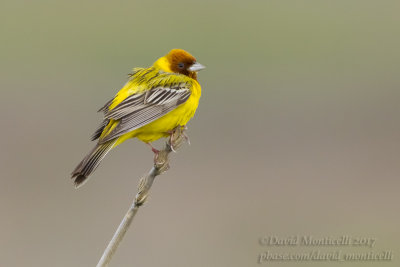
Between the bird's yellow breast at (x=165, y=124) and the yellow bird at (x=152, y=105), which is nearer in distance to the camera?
the yellow bird at (x=152, y=105)

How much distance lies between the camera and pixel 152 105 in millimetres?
8094

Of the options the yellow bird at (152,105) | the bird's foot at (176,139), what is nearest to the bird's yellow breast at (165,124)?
the yellow bird at (152,105)

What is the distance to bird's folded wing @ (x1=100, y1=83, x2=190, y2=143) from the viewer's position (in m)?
7.70

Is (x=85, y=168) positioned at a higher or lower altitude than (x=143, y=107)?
lower

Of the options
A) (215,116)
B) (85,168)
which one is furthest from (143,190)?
(215,116)

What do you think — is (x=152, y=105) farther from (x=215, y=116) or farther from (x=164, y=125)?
(x=215, y=116)

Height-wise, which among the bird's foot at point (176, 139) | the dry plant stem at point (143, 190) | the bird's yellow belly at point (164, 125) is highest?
the bird's yellow belly at point (164, 125)

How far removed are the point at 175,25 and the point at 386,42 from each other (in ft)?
19.6

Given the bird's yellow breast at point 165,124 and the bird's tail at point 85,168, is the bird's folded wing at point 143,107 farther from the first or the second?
the bird's tail at point 85,168

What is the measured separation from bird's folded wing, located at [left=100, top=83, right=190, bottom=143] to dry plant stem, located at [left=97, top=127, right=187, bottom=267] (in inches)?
23.7

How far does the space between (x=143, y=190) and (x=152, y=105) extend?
2514 mm

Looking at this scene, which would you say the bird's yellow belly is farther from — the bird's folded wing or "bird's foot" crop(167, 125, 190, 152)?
"bird's foot" crop(167, 125, 190, 152)

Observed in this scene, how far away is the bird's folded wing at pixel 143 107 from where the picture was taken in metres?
7.70

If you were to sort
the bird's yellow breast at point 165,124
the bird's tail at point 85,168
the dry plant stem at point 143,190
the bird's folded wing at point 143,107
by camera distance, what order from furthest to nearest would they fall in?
the bird's yellow breast at point 165,124
the bird's folded wing at point 143,107
the bird's tail at point 85,168
the dry plant stem at point 143,190
